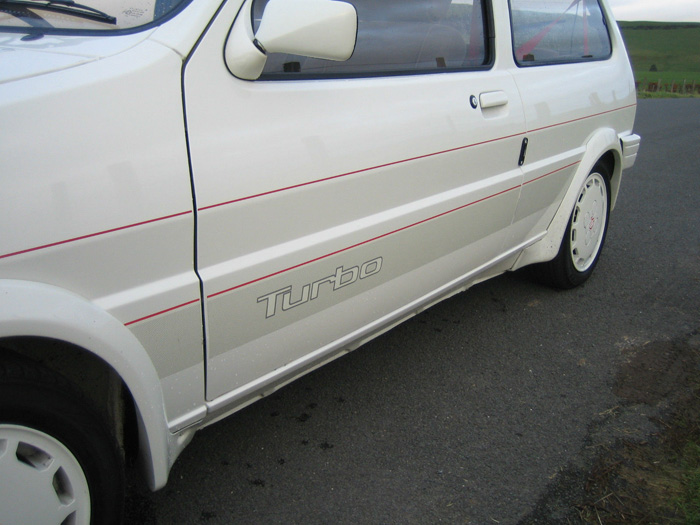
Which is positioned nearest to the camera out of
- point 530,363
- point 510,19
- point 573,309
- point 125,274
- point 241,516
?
point 125,274

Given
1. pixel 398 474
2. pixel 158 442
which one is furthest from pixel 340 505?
pixel 158 442

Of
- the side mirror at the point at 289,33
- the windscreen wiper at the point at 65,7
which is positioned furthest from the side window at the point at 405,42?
the windscreen wiper at the point at 65,7

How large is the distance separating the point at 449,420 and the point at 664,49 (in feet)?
174

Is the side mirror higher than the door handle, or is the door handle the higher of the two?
the side mirror

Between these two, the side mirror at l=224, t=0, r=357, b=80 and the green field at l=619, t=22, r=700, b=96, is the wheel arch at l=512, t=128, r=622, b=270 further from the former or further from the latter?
the green field at l=619, t=22, r=700, b=96

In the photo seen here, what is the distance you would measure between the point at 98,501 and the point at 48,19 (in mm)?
1267

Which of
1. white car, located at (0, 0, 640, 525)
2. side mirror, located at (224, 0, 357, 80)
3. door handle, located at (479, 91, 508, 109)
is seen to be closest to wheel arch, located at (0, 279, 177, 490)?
white car, located at (0, 0, 640, 525)

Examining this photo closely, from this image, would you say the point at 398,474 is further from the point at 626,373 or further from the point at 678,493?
the point at 626,373

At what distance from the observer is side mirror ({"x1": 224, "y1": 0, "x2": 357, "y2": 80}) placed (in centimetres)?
152

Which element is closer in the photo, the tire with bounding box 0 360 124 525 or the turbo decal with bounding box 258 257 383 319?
the tire with bounding box 0 360 124 525

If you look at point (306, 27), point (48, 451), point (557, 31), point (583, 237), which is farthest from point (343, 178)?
point (583, 237)

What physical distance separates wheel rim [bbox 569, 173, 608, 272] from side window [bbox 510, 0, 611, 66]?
693 mm

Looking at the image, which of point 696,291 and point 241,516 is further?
point 696,291

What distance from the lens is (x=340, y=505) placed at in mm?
1996
